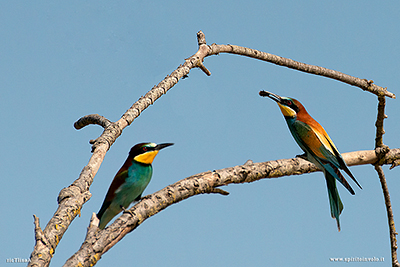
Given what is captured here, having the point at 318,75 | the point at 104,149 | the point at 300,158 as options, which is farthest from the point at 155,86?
the point at 318,75

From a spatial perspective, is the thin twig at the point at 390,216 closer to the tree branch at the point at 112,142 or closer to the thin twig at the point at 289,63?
the tree branch at the point at 112,142

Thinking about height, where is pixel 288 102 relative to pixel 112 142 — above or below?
above

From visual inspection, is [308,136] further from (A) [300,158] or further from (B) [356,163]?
(B) [356,163]

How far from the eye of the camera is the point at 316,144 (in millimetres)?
3400

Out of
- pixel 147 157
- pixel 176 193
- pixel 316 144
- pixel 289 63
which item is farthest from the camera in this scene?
pixel 289 63

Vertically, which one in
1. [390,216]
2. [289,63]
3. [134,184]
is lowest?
[390,216]

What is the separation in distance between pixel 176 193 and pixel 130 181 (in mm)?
780

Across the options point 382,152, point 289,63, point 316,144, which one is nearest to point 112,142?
point 316,144

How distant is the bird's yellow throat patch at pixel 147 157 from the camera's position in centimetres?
326

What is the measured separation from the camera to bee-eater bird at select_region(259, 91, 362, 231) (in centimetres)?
326

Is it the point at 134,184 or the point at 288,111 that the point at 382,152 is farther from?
the point at 134,184

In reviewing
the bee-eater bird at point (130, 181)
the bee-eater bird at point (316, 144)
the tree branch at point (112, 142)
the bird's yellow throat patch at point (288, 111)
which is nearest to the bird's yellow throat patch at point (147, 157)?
the bee-eater bird at point (130, 181)

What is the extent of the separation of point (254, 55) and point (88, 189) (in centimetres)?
242

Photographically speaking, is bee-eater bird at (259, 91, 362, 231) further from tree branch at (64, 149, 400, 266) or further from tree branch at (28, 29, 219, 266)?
tree branch at (28, 29, 219, 266)
